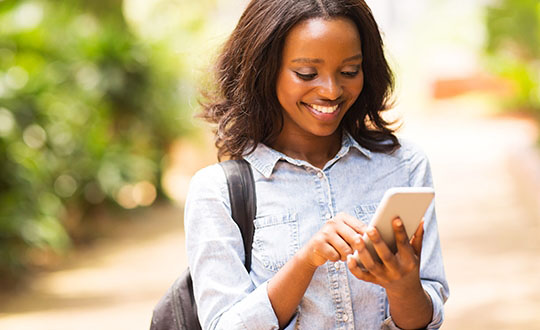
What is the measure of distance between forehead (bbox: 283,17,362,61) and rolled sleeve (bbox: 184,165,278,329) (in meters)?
0.38

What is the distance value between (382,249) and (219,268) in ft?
1.48

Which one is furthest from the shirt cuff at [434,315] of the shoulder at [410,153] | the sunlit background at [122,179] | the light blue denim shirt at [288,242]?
the sunlit background at [122,179]

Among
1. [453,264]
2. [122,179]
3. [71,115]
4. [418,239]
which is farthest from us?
[122,179]

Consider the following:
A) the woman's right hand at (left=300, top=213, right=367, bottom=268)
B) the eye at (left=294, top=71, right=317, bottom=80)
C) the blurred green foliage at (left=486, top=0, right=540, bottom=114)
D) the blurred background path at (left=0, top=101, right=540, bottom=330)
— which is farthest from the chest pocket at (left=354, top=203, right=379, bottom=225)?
the blurred green foliage at (left=486, top=0, right=540, bottom=114)

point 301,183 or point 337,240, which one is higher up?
point 301,183

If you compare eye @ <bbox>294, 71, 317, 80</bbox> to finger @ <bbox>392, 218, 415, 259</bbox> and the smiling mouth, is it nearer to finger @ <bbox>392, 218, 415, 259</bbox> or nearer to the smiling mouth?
the smiling mouth

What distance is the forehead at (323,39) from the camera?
1.93 m

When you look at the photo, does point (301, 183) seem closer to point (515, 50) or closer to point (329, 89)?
point (329, 89)

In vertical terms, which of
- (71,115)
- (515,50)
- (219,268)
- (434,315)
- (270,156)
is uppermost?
(515,50)

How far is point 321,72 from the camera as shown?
6.40ft

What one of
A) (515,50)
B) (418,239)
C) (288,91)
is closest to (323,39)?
(288,91)

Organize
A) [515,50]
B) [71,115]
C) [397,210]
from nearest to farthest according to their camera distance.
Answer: [397,210]
[71,115]
[515,50]

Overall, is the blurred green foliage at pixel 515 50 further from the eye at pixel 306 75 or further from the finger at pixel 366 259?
the finger at pixel 366 259

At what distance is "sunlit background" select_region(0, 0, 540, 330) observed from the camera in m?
6.17
